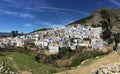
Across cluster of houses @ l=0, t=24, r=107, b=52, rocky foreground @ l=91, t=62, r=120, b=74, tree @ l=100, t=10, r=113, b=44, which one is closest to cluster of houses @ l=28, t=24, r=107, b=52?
cluster of houses @ l=0, t=24, r=107, b=52

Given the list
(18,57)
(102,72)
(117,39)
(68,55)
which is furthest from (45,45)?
(102,72)

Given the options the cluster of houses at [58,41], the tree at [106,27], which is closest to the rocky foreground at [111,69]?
the tree at [106,27]

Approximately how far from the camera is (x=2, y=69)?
23.6 meters

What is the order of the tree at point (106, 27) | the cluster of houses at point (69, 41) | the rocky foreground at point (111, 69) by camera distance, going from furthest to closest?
the cluster of houses at point (69, 41), the tree at point (106, 27), the rocky foreground at point (111, 69)

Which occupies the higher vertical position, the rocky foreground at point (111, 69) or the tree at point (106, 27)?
the tree at point (106, 27)

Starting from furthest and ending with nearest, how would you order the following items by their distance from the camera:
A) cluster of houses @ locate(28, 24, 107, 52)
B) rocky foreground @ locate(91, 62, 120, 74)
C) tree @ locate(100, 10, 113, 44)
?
cluster of houses @ locate(28, 24, 107, 52)
tree @ locate(100, 10, 113, 44)
rocky foreground @ locate(91, 62, 120, 74)

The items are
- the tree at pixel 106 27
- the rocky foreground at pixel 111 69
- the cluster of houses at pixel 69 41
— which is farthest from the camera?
the cluster of houses at pixel 69 41

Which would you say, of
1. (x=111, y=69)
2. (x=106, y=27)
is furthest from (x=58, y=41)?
(x=111, y=69)

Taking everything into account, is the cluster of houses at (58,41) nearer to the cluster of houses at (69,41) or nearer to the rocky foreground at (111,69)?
the cluster of houses at (69,41)

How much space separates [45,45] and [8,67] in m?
72.0

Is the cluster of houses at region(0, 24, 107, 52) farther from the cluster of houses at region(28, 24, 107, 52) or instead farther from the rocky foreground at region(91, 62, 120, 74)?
the rocky foreground at region(91, 62, 120, 74)

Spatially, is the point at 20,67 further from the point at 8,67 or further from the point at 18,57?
the point at 18,57

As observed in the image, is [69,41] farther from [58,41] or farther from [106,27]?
[106,27]

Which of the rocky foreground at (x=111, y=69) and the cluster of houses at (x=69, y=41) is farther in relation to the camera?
the cluster of houses at (x=69, y=41)
